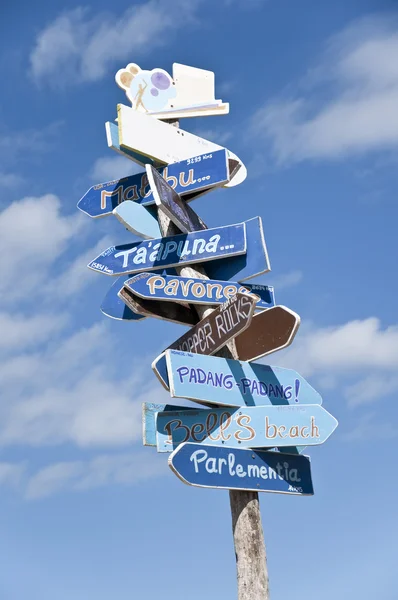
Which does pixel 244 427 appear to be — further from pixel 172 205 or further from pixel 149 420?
pixel 172 205

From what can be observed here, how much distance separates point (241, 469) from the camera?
6.07 m

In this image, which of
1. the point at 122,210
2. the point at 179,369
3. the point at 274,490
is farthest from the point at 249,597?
the point at 122,210

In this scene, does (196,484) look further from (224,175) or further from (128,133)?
(128,133)

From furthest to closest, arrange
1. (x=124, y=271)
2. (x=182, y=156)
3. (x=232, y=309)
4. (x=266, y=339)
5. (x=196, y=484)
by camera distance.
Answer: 1. (x=182, y=156)
2. (x=124, y=271)
3. (x=266, y=339)
4. (x=232, y=309)
5. (x=196, y=484)

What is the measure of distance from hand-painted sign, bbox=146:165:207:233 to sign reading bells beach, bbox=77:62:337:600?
0.6 inches

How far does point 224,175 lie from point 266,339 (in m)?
1.61

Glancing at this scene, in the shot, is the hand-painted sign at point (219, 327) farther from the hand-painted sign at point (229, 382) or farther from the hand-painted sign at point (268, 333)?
the hand-painted sign at point (268, 333)

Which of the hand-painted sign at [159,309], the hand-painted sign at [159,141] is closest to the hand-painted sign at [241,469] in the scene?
the hand-painted sign at [159,309]

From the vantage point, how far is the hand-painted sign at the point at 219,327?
6043mm

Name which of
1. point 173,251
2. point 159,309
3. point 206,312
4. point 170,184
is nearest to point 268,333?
point 206,312

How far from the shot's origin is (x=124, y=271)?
23.5 ft

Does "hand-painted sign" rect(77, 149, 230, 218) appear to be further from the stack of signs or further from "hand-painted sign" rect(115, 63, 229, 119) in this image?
"hand-painted sign" rect(115, 63, 229, 119)

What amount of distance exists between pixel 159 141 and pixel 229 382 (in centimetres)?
268

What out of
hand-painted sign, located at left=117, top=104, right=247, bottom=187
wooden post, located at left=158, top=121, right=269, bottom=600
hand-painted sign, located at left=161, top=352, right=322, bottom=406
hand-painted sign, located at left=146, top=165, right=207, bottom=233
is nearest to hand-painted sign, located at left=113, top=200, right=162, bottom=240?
hand-painted sign, located at left=146, top=165, right=207, bottom=233
